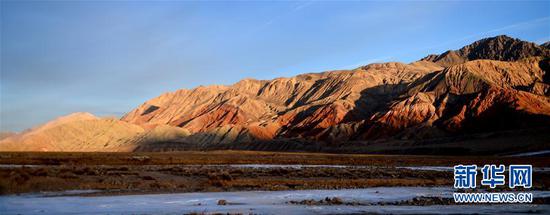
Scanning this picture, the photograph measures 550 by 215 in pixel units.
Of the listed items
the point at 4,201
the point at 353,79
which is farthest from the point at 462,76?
the point at 4,201

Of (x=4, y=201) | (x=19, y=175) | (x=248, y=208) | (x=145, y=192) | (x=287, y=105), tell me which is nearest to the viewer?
(x=248, y=208)

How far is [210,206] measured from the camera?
1930 centimetres

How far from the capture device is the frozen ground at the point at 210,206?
17.7 metres

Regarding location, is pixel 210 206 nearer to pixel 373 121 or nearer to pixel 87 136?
pixel 373 121

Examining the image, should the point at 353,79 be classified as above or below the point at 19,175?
above

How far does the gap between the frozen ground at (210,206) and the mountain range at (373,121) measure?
8097 centimetres

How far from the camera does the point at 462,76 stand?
144 meters

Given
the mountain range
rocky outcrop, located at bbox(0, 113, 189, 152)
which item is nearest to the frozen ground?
the mountain range

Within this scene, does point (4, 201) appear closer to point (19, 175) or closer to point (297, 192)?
point (19, 175)

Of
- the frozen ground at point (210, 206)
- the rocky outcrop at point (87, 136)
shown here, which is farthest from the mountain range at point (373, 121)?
the frozen ground at point (210, 206)

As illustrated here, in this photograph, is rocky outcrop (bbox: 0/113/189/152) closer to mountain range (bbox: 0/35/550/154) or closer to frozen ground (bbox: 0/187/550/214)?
mountain range (bbox: 0/35/550/154)

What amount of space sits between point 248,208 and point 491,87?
127697mm

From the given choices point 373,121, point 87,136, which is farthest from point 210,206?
point 87,136

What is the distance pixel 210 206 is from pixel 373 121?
121 metres
